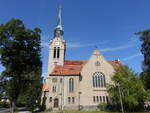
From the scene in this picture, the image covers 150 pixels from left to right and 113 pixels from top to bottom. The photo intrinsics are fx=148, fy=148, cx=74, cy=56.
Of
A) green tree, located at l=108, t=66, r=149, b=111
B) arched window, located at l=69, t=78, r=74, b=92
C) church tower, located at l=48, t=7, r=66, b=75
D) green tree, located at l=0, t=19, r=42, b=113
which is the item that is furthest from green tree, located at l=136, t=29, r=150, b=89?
church tower, located at l=48, t=7, r=66, b=75

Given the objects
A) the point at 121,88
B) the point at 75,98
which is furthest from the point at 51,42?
the point at 121,88

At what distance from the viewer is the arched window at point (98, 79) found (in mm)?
42312

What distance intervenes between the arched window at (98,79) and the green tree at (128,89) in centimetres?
668

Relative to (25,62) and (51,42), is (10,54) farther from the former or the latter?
(51,42)

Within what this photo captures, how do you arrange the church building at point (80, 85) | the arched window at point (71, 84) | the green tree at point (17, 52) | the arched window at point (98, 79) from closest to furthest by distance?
the green tree at point (17, 52), the church building at point (80, 85), the arched window at point (71, 84), the arched window at point (98, 79)

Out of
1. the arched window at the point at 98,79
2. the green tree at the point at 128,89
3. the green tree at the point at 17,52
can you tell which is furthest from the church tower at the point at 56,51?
the green tree at the point at 17,52

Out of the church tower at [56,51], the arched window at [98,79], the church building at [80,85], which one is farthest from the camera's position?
the church tower at [56,51]

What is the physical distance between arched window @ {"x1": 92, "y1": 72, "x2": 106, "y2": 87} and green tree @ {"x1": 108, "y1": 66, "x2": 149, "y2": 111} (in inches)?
263

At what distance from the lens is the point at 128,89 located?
32.4 meters

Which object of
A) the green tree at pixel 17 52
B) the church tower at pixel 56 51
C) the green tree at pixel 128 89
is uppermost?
the church tower at pixel 56 51

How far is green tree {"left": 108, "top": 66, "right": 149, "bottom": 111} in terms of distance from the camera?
31795 mm

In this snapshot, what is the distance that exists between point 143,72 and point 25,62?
91.4 feet

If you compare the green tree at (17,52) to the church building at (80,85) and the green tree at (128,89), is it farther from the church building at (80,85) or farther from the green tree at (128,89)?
Result: the green tree at (128,89)

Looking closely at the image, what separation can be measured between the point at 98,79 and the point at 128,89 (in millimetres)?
11732
